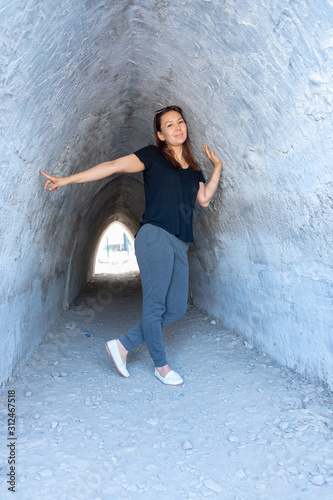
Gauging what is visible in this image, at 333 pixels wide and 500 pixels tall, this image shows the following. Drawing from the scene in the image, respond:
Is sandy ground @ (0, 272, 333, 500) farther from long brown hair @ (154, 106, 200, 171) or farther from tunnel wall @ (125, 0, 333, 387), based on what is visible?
long brown hair @ (154, 106, 200, 171)

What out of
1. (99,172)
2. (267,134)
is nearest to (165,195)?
(99,172)

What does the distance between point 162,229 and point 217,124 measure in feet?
2.90

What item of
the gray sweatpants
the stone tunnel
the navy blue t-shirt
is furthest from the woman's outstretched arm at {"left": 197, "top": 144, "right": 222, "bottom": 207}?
the gray sweatpants

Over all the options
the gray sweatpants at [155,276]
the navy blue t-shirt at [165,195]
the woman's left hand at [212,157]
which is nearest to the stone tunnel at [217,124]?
the woman's left hand at [212,157]

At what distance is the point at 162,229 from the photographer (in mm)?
3051

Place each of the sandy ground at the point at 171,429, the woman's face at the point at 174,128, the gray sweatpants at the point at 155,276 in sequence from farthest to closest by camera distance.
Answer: the woman's face at the point at 174,128 < the gray sweatpants at the point at 155,276 < the sandy ground at the point at 171,429

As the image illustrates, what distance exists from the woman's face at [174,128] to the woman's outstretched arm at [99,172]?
12.8 inches

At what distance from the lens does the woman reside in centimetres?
302

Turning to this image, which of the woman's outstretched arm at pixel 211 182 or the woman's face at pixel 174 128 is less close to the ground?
the woman's face at pixel 174 128

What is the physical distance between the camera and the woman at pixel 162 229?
302 centimetres

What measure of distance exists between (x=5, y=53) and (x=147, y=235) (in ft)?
4.95

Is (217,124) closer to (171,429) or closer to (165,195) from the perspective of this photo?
(165,195)

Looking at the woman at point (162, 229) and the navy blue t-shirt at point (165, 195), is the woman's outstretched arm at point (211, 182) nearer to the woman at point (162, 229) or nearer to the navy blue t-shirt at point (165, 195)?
the woman at point (162, 229)

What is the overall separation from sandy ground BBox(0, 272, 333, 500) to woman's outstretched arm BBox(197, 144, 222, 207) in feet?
4.50
